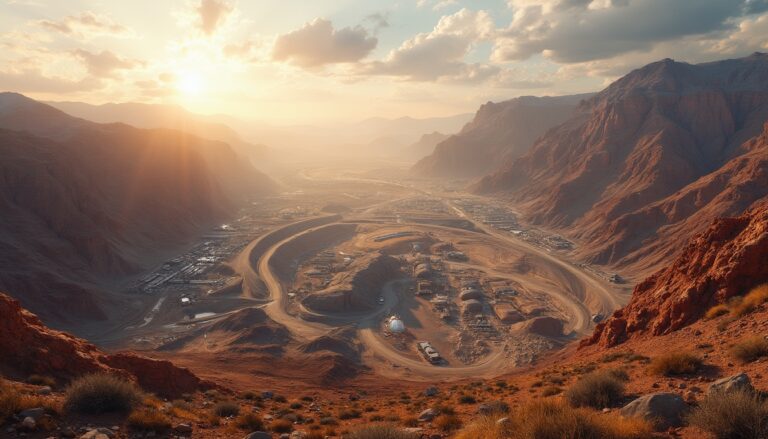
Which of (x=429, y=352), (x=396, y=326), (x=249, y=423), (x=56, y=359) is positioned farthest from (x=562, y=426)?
(x=396, y=326)

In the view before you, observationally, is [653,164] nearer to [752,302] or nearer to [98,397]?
[752,302]

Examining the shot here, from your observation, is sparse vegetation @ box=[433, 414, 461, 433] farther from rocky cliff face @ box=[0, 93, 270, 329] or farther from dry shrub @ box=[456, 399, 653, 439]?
rocky cliff face @ box=[0, 93, 270, 329]

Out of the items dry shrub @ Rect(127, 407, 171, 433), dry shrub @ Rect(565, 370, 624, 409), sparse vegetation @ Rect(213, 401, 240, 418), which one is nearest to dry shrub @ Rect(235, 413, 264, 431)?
sparse vegetation @ Rect(213, 401, 240, 418)

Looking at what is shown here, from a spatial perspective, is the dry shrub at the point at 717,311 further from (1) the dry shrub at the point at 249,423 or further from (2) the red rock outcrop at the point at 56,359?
(2) the red rock outcrop at the point at 56,359

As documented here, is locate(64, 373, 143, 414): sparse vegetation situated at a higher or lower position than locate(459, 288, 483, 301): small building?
higher

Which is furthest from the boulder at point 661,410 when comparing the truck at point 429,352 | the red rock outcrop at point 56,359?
the truck at point 429,352

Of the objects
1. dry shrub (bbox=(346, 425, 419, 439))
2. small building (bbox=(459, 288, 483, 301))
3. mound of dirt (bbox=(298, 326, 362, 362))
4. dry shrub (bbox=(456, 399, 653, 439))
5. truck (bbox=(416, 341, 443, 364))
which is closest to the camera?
dry shrub (bbox=(456, 399, 653, 439))
